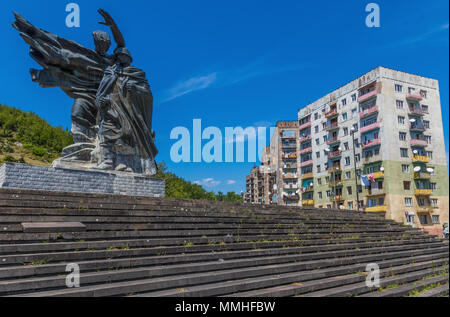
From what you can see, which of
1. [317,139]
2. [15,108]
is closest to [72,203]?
[317,139]

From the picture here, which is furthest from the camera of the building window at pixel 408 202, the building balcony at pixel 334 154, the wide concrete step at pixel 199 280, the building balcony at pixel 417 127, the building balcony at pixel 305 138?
the building balcony at pixel 305 138

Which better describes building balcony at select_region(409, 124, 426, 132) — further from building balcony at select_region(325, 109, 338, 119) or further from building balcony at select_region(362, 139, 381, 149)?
building balcony at select_region(325, 109, 338, 119)

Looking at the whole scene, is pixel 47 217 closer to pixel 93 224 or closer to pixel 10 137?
pixel 93 224

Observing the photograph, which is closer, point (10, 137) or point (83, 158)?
point (83, 158)

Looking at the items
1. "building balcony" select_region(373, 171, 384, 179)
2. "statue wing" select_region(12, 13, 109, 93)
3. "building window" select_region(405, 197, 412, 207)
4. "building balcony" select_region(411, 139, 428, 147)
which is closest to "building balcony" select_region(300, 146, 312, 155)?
"building balcony" select_region(373, 171, 384, 179)

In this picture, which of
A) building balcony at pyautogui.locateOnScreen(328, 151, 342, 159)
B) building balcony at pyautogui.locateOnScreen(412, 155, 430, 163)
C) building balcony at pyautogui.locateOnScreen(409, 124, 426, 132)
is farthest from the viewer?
building balcony at pyautogui.locateOnScreen(328, 151, 342, 159)

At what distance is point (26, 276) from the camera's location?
15.9 ft

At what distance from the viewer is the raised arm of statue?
13.9 metres

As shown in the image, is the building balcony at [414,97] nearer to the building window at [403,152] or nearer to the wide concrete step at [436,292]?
the building window at [403,152]

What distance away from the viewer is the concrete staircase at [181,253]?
517 cm

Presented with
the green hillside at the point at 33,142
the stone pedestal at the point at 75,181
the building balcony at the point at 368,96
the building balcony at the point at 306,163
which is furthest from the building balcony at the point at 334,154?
the stone pedestal at the point at 75,181

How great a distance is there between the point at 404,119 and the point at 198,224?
111ft

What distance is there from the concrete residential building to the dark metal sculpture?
22.4 meters
